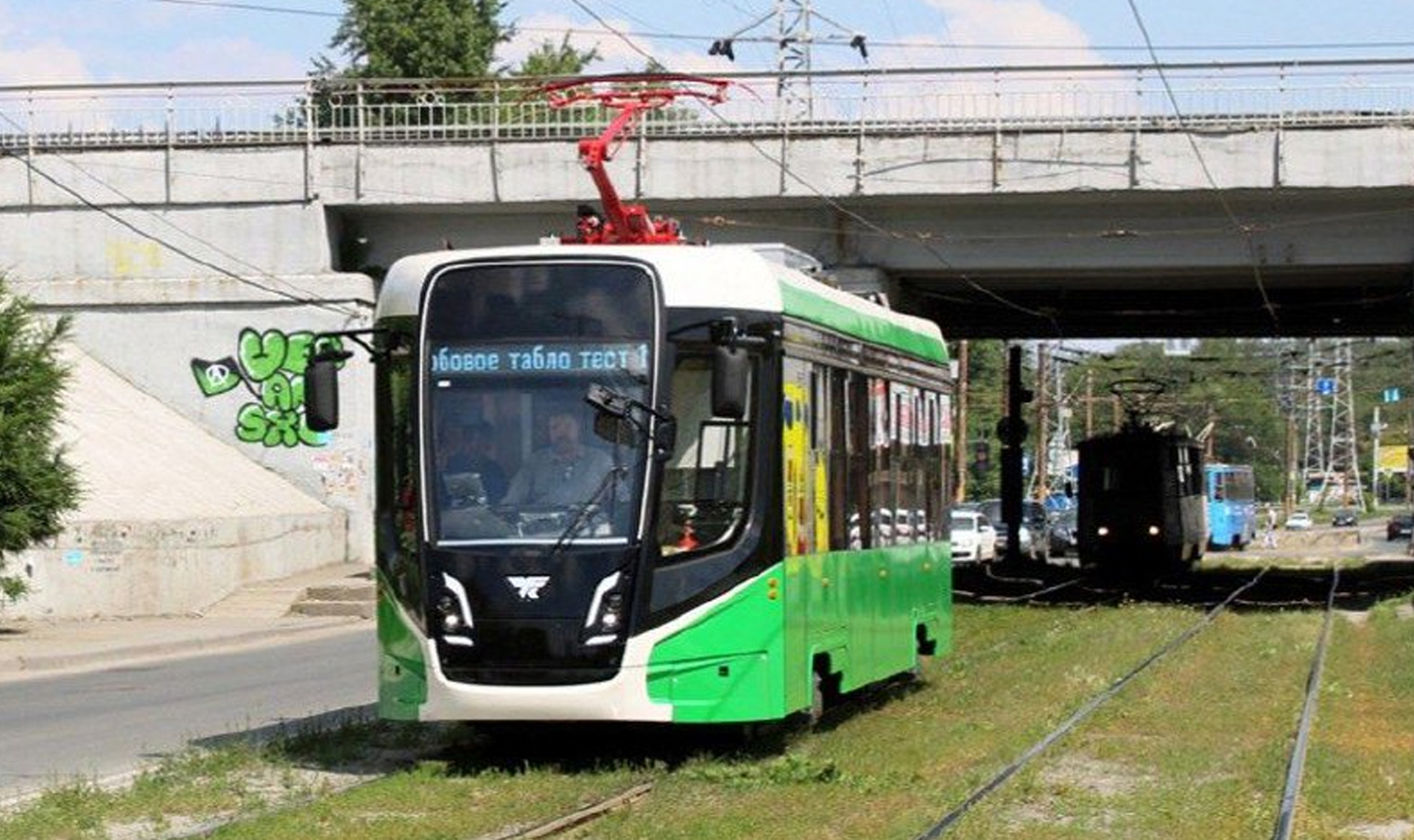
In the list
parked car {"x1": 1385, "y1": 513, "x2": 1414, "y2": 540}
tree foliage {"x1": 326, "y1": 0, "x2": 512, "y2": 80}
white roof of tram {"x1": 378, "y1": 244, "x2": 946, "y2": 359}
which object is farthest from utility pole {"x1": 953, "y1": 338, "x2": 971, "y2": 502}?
white roof of tram {"x1": 378, "y1": 244, "x2": 946, "y2": 359}

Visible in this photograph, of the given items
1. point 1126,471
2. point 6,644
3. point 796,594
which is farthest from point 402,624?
point 1126,471

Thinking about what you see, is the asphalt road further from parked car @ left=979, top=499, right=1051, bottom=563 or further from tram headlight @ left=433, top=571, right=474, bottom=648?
parked car @ left=979, top=499, right=1051, bottom=563

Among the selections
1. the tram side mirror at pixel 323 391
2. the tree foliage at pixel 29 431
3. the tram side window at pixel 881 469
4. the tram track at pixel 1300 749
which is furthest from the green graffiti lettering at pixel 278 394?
the tram side mirror at pixel 323 391

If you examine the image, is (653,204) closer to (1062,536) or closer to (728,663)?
(728,663)

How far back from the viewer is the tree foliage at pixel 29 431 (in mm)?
26516

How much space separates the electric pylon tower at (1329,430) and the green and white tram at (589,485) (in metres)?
96.0

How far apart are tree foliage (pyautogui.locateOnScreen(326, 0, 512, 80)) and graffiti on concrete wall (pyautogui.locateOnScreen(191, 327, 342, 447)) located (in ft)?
97.0

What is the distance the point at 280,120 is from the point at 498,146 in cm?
397

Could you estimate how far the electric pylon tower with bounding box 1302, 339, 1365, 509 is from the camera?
115m

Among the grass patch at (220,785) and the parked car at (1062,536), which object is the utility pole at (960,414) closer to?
the parked car at (1062,536)

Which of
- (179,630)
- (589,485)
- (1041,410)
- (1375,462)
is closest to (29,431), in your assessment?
(179,630)

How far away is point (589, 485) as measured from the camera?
42.7 feet

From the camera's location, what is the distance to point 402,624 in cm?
1343

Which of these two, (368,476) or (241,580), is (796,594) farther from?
(368,476)
